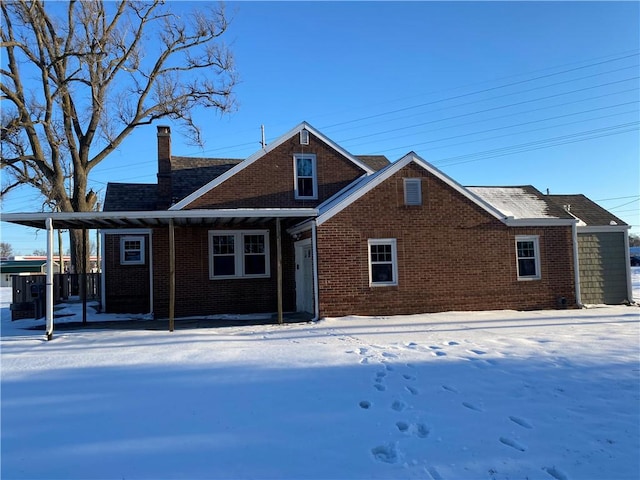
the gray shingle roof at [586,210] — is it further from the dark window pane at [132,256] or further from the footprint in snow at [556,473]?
the dark window pane at [132,256]

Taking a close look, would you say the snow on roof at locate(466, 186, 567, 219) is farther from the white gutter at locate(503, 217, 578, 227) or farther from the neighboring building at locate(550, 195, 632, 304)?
the neighboring building at locate(550, 195, 632, 304)

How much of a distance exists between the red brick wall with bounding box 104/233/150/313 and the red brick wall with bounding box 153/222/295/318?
3.21 meters

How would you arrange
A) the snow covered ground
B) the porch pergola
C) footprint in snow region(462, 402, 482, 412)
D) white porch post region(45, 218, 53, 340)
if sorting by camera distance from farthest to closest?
the porch pergola < white porch post region(45, 218, 53, 340) < footprint in snow region(462, 402, 482, 412) < the snow covered ground

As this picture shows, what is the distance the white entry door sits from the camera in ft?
48.9

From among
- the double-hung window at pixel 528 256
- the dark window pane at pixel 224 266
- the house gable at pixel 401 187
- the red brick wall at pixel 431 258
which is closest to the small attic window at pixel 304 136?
the house gable at pixel 401 187

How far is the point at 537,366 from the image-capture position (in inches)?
284

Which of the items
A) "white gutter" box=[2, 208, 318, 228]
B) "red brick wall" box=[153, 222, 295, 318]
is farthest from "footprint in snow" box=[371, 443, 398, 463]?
"red brick wall" box=[153, 222, 295, 318]

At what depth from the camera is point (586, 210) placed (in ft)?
60.2

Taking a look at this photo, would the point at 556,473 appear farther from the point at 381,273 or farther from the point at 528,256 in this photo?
the point at 528,256

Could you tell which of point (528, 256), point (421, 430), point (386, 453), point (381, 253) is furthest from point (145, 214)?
point (528, 256)

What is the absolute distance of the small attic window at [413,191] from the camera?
14078 millimetres

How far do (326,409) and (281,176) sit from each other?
38.3 feet

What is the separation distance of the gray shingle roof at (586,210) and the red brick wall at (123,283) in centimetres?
1627

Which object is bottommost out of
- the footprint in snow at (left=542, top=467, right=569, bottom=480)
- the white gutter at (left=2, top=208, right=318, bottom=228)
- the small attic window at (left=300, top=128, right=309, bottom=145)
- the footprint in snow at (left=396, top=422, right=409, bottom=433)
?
the footprint in snow at (left=542, top=467, right=569, bottom=480)
